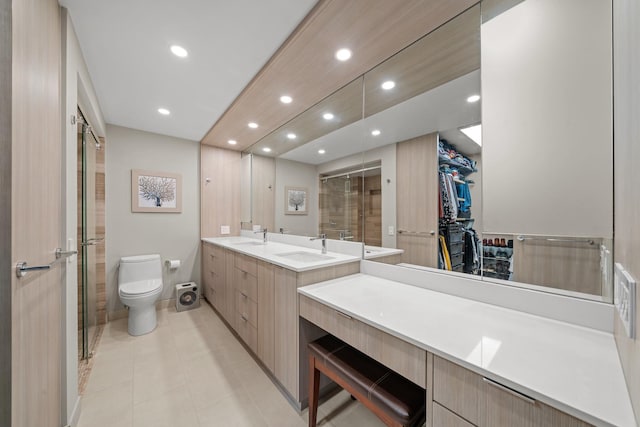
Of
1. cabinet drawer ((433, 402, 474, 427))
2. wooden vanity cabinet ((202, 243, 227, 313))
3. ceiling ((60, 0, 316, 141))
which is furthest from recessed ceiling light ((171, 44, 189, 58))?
cabinet drawer ((433, 402, 474, 427))

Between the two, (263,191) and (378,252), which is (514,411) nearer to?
(378,252)

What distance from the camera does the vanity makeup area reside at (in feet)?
2.43

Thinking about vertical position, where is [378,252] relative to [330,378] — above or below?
above

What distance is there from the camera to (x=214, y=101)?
2.36 meters

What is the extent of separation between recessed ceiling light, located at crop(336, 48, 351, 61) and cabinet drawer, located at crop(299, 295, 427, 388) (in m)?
1.59

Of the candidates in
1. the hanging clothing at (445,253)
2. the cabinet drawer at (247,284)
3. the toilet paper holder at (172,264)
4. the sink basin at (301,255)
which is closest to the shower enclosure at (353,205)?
the sink basin at (301,255)

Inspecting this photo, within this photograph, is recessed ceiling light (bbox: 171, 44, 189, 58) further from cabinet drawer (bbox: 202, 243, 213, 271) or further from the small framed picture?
cabinet drawer (bbox: 202, 243, 213, 271)

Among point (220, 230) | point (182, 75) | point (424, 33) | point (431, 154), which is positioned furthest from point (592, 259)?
point (220, 230)

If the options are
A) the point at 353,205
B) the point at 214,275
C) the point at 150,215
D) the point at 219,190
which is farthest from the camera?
the point at 219,190

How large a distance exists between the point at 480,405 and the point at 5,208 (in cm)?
162

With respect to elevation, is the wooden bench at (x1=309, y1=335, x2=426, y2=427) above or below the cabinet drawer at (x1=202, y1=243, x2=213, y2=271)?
below

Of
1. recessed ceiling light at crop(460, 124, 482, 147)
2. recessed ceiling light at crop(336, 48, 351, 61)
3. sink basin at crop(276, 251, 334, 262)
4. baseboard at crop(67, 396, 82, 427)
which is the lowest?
baseboard at crop(67, 396, 82, 427)

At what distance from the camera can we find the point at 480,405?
2.31 feet

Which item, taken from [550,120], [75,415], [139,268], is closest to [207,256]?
[139,268]
